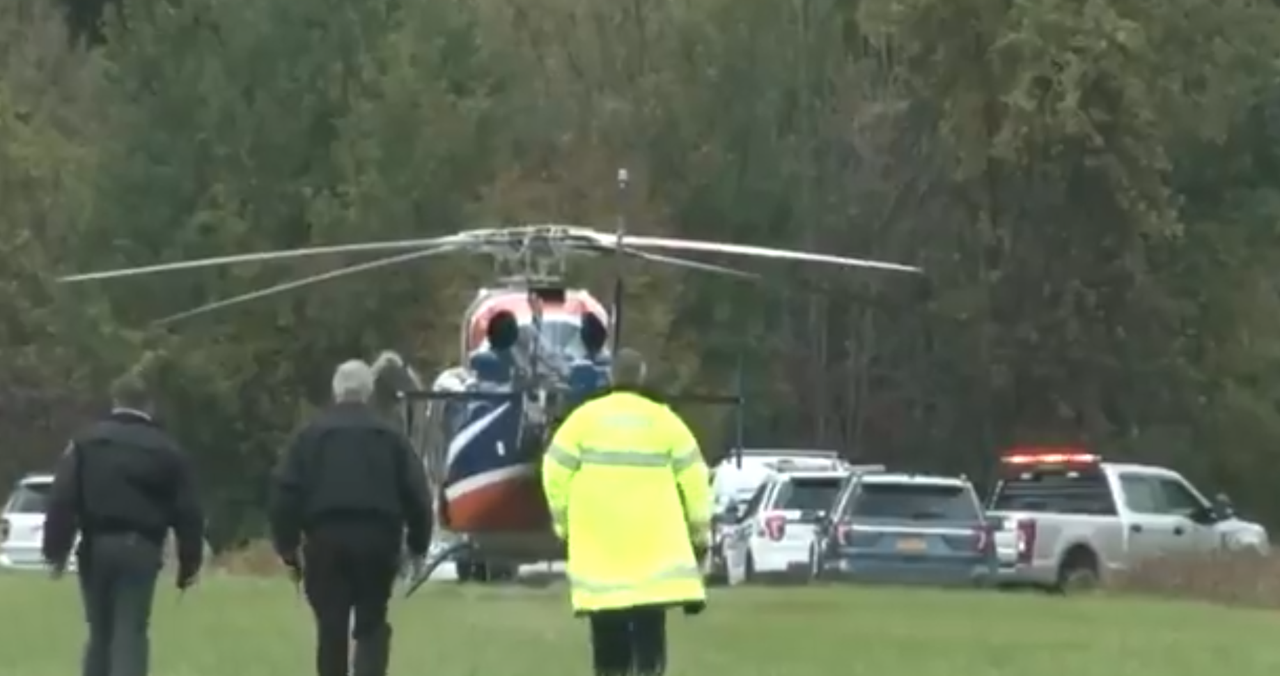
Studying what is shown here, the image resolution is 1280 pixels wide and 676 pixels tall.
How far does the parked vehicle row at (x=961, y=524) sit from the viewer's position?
38.7 meters

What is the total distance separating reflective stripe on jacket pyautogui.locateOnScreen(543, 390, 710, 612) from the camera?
17266 mm

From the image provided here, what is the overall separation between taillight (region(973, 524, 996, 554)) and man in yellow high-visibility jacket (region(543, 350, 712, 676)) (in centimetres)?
2143

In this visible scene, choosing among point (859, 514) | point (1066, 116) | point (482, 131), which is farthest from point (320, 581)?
point (482, 131)

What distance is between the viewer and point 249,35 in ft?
185

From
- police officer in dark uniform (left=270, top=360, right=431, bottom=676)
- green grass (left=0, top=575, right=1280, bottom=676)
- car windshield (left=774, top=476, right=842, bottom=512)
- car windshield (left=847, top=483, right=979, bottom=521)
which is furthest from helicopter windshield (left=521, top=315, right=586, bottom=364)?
police officer in dark uniform (left=270, top=360, right=431, bottom=676)

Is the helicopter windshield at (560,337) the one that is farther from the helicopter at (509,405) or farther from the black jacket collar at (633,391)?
the black jacket collar at (633,391)

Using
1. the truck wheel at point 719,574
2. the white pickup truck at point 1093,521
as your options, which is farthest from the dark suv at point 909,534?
the white pickup truck at point 1093,521

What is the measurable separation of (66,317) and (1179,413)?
19.1 metres

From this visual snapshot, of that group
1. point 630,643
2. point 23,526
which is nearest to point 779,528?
point 23,526

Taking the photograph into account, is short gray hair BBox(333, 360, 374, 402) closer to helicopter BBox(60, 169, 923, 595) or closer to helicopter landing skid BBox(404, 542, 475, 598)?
helicopter landing skid BBox(404, 542, 475, 598)

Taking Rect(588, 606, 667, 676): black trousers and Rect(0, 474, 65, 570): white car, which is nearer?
Rect(588, 606, 667, 676): black trousers

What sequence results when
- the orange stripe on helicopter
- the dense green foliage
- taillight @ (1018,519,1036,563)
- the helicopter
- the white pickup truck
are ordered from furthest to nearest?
1. the dense green foliage
2. the white pickup truck
3. taillight @ (1018,519,1036,563)
4. the orange stripe on helicopter
5. the helicopter

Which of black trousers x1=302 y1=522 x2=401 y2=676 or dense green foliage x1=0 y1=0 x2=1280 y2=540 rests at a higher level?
dense green foliage x1=0 y1=0 x2=1280 y2=540

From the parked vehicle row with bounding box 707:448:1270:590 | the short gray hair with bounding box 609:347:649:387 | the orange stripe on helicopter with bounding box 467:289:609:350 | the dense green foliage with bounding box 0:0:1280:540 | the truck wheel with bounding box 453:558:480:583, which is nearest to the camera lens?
the short gray hair with bounding box 609:347:649:387
